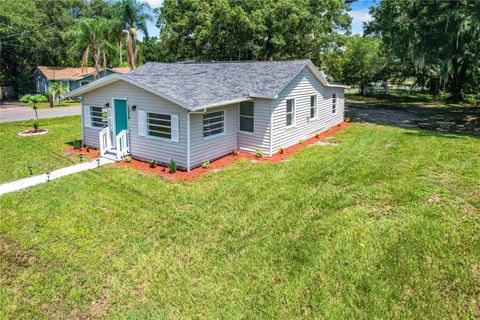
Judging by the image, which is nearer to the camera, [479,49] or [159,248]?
[159,248]

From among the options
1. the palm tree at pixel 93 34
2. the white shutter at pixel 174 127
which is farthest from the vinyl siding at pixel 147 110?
the palm tree at pixel 93 34

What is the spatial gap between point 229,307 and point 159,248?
2112 mm

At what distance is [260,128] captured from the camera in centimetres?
1264

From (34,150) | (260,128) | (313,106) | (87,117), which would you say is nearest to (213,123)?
(260,128)

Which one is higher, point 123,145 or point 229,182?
point 123,145

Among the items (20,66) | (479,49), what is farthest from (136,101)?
(20,66)

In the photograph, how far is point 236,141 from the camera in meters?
13.2

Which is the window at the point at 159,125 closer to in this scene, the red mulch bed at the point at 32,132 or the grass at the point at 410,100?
the red mulch bed at the point at 32,132

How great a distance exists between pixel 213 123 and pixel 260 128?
1940 millimetres

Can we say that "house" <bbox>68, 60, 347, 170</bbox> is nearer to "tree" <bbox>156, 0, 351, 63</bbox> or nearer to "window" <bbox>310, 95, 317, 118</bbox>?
"window" <bbox>310, 95, 317, 118</bbox>

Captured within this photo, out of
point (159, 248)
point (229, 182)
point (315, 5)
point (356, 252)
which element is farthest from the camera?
point (315, 5)

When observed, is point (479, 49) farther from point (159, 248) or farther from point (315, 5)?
point (159, 248)

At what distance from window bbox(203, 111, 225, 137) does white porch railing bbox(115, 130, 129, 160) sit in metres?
2.99

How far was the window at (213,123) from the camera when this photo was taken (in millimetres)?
11383
